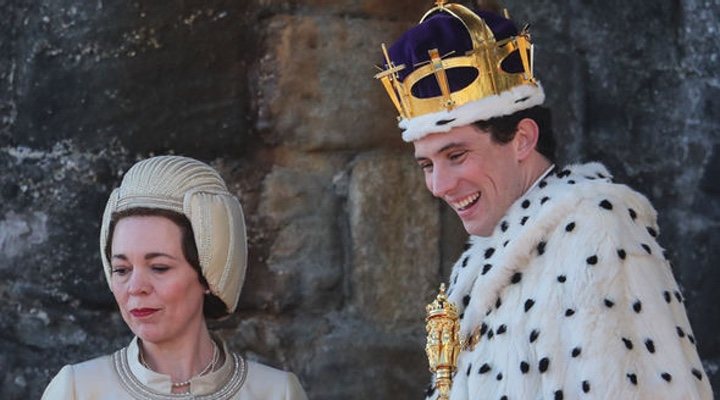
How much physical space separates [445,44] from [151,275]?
0.86 m

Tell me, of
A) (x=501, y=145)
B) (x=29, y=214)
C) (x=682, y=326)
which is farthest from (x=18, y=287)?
(x=682, y=326)

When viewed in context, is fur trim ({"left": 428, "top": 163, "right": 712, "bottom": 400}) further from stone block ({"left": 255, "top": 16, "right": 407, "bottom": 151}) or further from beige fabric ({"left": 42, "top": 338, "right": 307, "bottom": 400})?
stone block ({"left": 255, "top": 16, "right": 407, "bottom": 151})

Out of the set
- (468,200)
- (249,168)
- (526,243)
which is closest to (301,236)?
(249,168)

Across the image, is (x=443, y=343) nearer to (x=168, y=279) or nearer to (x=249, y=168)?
(x=168, y=279)

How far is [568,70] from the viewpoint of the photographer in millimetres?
5508

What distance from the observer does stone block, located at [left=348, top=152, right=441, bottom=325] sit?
5336 mm

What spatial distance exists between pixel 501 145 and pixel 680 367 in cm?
68

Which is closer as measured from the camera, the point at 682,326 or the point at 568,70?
the point at 682,326

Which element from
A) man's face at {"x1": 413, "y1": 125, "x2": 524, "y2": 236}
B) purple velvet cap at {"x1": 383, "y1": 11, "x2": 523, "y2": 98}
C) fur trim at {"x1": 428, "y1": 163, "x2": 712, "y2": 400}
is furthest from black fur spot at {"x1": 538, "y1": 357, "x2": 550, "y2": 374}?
purple velvet cap at {"x1": 383, "y1": 11, "x2": 523, "y2": 98}

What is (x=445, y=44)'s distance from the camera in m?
4.27

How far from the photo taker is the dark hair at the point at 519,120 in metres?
4.20

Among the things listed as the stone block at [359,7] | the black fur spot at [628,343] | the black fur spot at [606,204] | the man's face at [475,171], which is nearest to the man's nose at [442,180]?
the man's face at [475,171]

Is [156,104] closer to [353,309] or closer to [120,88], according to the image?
[120,88]

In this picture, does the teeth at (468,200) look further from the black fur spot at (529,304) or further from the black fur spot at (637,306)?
the black fur spot at (637,306)
